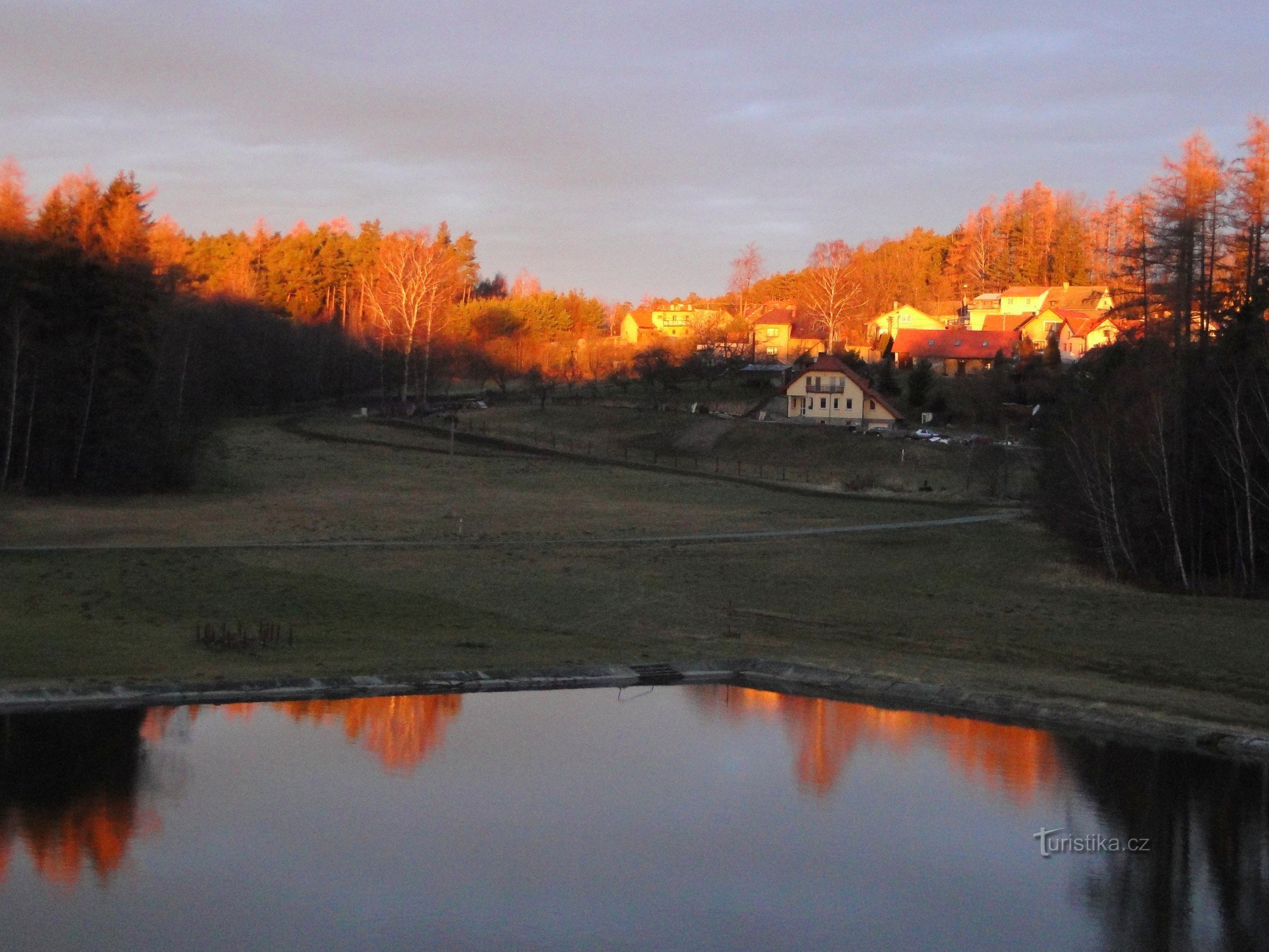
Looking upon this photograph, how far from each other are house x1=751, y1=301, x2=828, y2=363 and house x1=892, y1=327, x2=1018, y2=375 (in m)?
12.2

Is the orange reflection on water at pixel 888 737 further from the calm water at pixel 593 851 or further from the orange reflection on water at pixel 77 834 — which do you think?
the orange reflection on water at pixel 77 834

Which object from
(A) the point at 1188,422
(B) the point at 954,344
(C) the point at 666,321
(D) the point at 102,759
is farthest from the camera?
(C) the point at 666,321

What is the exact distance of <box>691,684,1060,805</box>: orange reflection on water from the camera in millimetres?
19578

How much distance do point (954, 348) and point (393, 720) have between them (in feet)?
285

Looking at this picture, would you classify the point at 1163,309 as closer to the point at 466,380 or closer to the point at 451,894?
the point at 451,894

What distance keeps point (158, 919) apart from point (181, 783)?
184 inches

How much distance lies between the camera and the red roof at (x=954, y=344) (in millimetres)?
100438

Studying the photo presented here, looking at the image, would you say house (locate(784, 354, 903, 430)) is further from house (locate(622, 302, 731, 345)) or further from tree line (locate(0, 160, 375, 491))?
tree line (locate(0, 160, 375, 491))

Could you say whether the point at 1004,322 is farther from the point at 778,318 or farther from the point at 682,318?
the point at 682,318

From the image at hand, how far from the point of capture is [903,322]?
4493 inches

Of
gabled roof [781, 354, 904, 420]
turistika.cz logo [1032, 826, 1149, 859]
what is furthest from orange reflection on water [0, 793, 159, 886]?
gabled roof [781, 354, 904, 420]

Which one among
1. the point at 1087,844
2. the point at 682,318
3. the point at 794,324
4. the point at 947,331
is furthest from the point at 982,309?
the point at 1087,844

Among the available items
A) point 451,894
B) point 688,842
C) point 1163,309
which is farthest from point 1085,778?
point 1163,309

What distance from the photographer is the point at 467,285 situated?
6068 inches
